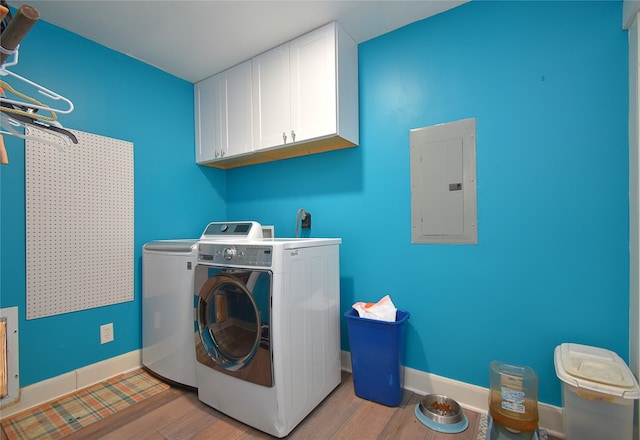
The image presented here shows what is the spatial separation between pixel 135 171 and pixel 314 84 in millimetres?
1516

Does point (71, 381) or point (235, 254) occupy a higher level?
point (235, 254)

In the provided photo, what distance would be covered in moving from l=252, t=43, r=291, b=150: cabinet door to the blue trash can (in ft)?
4.51

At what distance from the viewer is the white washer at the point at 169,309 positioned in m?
1.89

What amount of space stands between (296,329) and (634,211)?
170 cm

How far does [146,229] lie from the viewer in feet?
7.66

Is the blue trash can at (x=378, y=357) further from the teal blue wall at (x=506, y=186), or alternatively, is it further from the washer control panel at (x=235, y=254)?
the washer control panel at (x=235, y=254)

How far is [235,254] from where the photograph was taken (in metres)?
1.60

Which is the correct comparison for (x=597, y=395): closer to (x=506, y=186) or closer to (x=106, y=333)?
(x=506, y=186)

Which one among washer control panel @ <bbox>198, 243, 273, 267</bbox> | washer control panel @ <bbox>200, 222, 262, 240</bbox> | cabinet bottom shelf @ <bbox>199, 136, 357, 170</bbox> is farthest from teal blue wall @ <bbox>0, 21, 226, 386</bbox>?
washer control panel @ <bbox>198, 243, 273, 267</bbox>

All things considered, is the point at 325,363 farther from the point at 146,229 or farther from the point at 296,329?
the point at 146,229

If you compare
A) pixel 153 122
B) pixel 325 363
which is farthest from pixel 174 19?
pixel 325 363

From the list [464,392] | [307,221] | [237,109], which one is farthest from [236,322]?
[237,109]

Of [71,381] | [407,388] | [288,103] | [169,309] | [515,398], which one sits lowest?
[407,388]

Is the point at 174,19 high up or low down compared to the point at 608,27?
up
